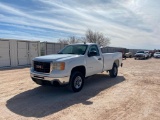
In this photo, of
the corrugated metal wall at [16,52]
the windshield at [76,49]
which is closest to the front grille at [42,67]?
the windshield at [76,49]

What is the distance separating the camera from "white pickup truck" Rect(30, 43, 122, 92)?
6254 mm

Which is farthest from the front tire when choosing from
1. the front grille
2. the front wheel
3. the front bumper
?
the front wheel

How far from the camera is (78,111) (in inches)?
196

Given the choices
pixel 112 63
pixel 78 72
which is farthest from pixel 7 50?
pixel 78 72

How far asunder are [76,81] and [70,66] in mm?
753

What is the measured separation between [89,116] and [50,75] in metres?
2.24

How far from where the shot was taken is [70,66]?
21.3 ft

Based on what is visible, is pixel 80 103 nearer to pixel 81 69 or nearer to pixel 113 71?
pixel 81 69

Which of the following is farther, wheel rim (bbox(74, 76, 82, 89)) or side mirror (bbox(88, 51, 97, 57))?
side mirror (bbox(88, 51, 97, 57))

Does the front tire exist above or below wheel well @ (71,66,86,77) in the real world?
below

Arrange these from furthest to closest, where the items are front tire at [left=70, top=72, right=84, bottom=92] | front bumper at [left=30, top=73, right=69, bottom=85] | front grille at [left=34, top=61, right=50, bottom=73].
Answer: front tire at [left=70, top=72, right=84, bottom=92], front grille at [left=34, top=61, right=50, bottom=73], front bumper at [left=30, top=73, right=69, bottom=85]

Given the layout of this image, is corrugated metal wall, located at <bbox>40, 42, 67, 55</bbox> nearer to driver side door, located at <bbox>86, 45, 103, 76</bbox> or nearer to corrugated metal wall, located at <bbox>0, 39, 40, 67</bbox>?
corrugated metal wall, located at <bbox>0, 39, 40, 67</bbox>

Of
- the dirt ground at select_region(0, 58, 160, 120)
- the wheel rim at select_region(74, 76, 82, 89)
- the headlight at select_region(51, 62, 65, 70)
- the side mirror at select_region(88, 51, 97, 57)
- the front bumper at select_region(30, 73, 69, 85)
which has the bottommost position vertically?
the dirt ground at select_region(0, 58, 160, 120)

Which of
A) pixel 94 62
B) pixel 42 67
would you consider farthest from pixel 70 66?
pixel 94 62
